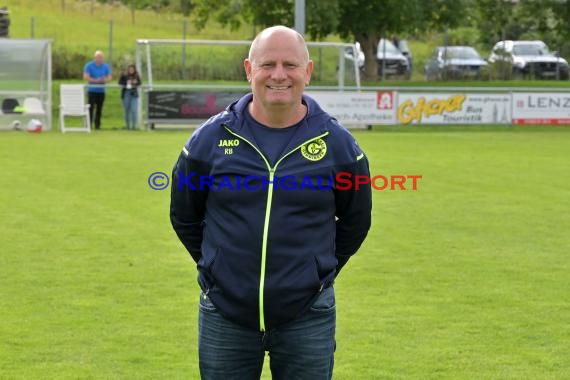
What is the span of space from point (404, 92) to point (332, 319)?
91.0 ft

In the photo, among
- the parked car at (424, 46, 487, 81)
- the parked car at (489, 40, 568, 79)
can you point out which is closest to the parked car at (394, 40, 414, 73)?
the parked car at (424, 46, 487, 81)

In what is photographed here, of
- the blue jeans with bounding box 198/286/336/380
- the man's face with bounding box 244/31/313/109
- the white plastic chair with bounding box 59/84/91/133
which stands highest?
the man's face with bounding box 244/31/313/109

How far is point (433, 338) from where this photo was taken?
848 cm

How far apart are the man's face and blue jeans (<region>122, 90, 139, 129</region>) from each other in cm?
2633

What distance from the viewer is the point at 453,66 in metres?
49.4

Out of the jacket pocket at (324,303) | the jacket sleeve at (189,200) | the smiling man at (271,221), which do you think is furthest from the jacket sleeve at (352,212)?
the jacket sleeve at (189,200)

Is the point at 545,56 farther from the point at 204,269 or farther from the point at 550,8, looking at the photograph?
the point at 204,269

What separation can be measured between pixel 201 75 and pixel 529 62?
14.3 m

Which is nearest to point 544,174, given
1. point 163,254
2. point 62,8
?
point 163,254

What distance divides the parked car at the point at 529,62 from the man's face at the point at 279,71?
149 ft

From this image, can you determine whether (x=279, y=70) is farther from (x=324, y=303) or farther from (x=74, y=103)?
(x=74, y=103)

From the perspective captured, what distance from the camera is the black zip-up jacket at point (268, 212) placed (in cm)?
442

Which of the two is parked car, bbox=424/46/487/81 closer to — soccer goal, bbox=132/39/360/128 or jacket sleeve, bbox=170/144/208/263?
soccer goal, bbox=132/39/360/128

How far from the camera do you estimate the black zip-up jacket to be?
442 cm
